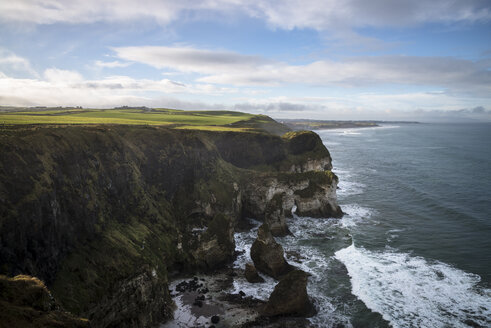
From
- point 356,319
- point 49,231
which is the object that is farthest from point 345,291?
point 49,231

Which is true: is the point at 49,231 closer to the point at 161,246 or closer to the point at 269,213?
the point at 161,246

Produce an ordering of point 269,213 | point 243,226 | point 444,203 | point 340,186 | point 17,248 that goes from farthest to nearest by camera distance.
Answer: point 340,186
point 444,203
point 243,226
point 269,213
point 17,248

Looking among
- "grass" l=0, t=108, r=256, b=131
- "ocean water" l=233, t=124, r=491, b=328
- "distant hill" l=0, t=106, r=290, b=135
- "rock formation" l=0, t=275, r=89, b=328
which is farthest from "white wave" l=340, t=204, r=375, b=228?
"rock formation" l=0, t=275, r=89, b=328

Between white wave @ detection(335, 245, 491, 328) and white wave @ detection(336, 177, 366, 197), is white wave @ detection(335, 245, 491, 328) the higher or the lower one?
the lower one

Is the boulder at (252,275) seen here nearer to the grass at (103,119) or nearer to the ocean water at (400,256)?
the ocean water at (400,256)

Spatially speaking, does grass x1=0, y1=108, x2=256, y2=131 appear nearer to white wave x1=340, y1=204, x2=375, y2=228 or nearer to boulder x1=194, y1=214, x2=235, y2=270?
boulder x1=194, y1=214, x2=235, y2=270

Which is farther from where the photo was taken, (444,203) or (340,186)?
(340,186)
